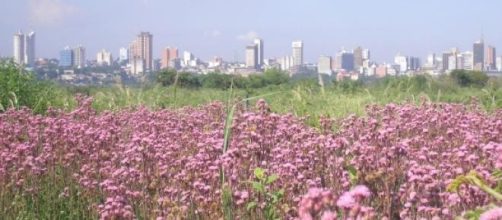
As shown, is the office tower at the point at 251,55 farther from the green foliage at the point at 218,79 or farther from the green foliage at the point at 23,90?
the green foliage at the point at 23,90

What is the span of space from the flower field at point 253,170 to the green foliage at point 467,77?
32.5 metres

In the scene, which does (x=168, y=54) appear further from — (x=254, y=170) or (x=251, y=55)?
(x=254, y=170)

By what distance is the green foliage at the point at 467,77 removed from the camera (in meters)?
37.4

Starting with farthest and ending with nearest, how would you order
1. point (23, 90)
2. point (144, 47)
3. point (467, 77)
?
1. point (144, 47)
2. point (467, 77)
3. point (23, 90)

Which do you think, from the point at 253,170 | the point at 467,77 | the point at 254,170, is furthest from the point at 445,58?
the point at 254,170

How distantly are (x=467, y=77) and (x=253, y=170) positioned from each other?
36806 mm

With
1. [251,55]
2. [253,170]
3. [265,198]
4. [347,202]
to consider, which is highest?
[251,55]

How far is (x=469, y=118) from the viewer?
607cm

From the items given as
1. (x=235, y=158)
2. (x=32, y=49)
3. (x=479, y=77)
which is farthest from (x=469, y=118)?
(x=32, y=49)

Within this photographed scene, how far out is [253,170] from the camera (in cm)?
409

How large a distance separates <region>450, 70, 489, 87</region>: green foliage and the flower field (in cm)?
3245

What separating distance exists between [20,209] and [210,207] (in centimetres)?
197

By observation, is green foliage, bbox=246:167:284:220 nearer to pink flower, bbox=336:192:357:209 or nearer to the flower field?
the flower field

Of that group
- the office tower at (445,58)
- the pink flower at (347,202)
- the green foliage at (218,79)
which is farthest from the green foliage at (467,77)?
the office tower at (445,58)
